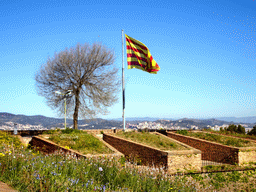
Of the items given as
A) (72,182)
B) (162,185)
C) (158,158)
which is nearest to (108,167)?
(162,185)

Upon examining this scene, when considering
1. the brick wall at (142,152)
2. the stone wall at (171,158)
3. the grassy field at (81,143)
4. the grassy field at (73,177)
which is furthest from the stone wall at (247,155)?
the grassy field at (73,177)

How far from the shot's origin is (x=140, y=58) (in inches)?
718

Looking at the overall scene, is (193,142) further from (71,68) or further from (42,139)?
(71,68)

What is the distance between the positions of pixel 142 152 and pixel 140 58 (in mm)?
7386

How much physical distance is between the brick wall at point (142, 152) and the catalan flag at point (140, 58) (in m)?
5.58

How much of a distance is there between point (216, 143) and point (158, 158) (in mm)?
4930

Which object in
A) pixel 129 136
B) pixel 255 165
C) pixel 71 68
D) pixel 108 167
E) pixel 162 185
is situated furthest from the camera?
pixel 71 68

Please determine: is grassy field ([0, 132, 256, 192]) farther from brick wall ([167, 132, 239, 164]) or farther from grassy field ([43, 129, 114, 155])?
brick wall ([167, 132, 239, 164])

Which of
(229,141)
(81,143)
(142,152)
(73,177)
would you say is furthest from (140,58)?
(73,177)

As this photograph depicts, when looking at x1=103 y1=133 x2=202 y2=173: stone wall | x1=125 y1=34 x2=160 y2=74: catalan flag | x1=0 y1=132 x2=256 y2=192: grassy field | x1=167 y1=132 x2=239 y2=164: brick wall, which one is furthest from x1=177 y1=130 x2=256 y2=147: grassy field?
x1=0 y1=132 x2=256 y2=192: grassy field

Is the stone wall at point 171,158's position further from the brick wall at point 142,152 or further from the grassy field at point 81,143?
the grassy field at point 81,143

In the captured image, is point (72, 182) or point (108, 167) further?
point (108, 167)

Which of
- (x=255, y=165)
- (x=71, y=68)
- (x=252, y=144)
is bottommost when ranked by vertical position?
(x=255, y=165)

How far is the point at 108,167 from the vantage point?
6500mm
